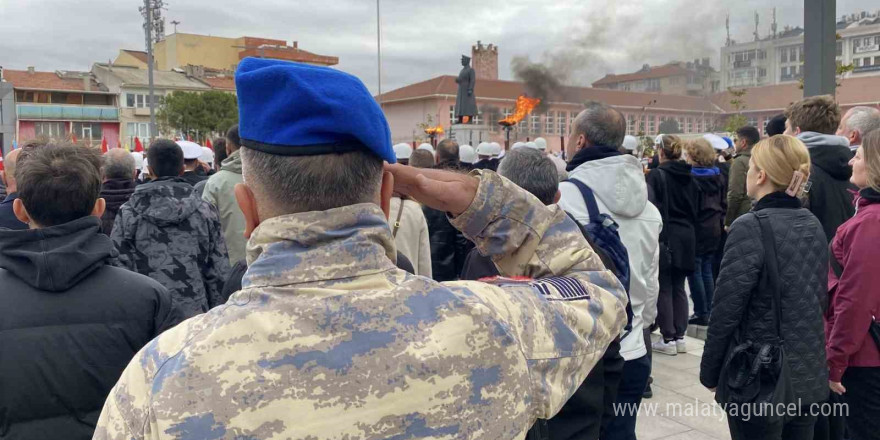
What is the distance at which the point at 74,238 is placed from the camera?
235cm

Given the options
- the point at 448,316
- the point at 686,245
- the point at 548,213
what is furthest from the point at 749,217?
the point at 686,245

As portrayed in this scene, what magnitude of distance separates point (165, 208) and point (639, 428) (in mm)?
3558

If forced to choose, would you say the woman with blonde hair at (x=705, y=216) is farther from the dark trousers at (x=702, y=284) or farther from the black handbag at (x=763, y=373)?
the black handbag at (x=763, y=373)

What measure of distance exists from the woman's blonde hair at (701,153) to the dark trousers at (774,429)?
4119 mm

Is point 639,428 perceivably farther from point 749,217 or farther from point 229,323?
point 229,323

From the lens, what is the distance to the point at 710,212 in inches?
284

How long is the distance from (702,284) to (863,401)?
13.0ft

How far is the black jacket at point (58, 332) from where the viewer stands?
2205 mm

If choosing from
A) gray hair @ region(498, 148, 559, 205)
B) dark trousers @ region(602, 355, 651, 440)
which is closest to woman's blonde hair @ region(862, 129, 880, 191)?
dark trousers @ region(602, 355, 651, 440)

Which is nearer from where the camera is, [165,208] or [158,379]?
[158,379]

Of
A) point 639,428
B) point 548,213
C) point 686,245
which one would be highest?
point 548,213

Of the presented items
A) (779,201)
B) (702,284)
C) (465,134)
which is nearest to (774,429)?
(779,201)

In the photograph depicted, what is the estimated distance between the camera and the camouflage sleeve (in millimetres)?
1250

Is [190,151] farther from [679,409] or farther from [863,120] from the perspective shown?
[863,120]
